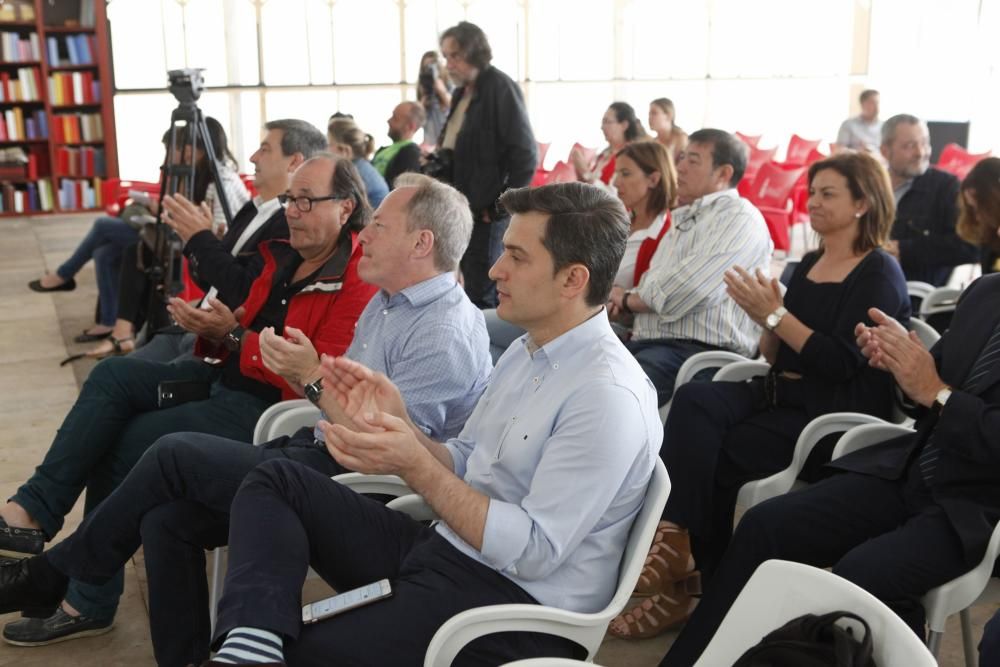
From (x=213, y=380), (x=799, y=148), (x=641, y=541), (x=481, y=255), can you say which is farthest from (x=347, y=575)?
(x=799, y=148)

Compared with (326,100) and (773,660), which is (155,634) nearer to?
(773,660)

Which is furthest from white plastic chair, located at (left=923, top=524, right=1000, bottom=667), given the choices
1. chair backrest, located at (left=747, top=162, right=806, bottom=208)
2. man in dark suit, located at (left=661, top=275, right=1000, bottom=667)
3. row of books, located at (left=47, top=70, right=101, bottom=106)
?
row of books, located at (left=47, top=70, right=101, bottom=106)

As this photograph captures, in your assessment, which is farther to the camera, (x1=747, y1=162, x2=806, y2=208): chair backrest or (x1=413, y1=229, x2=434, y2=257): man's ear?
(x1=747, y1=162, x2=806, y2=208): chair backrest

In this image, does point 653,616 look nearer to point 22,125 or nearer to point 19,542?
point 19,542

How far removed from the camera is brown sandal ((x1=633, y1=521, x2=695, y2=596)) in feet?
9.00

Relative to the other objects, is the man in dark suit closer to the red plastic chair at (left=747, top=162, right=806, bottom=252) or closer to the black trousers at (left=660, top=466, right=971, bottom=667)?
the black trousers at (left=660, top=466, right=971, bottom=667)

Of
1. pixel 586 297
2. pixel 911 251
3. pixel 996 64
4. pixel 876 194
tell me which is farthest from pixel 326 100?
pixel 586 297

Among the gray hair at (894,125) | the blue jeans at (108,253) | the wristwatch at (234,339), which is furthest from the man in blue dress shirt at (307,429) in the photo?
the blue jeans at (108,253)

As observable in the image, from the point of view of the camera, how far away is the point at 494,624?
1675 millimetres

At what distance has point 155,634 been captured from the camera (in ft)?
7.17

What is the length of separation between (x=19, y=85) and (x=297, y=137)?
26.2 ft

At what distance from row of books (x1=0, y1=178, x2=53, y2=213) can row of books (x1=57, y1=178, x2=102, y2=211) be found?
0.43ft

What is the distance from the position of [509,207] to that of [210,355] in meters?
1.63

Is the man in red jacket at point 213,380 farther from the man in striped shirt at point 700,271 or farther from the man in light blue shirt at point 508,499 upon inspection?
the man in striped shirt at point 700,271
